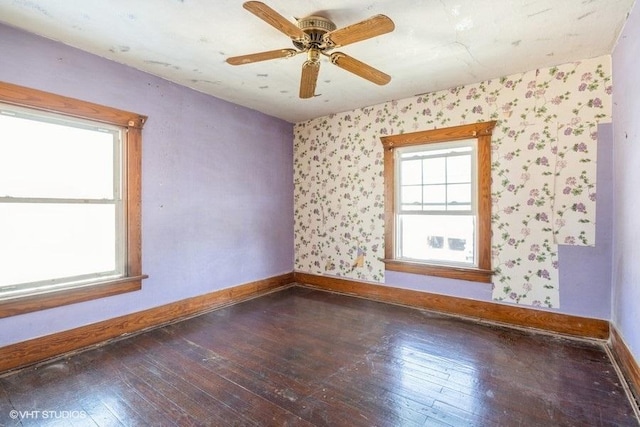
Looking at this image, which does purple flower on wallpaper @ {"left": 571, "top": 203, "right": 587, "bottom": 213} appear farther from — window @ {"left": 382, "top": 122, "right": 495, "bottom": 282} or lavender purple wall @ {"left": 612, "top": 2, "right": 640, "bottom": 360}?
window @ {"left": 382, "top": 122, "right": 495, "bottom": 282}

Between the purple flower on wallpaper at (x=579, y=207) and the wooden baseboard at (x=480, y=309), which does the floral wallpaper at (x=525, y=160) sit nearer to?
the purple flower on wallpaper at (x=579, y=207)

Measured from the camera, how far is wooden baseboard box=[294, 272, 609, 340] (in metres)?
2.83

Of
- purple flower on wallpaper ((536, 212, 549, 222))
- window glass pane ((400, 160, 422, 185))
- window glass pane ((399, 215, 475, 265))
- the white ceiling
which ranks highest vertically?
the white ceiling

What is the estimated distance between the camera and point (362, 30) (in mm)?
1827

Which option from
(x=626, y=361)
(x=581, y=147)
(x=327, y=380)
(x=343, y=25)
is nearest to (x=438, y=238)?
(x=581, y=147)

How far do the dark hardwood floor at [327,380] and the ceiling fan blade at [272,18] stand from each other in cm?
226

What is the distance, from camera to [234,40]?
2.47 metres

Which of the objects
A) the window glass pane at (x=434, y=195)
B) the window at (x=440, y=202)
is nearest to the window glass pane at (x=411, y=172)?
the window at (x=440, y=202)

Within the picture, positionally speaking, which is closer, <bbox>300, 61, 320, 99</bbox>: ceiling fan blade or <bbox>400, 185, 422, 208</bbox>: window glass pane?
<bbox>300, 61, 320, 99</bbox>: ceiling fan blade

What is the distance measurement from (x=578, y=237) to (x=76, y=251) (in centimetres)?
450

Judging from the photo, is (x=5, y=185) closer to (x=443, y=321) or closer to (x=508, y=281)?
(x=443, y=321)

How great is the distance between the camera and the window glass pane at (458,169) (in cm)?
347

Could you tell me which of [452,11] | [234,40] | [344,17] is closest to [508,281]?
[452,11]

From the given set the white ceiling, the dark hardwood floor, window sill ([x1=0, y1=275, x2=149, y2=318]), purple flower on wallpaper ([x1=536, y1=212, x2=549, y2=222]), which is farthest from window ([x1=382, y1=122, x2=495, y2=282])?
window sill ([x1=0, y1=275, x2=149, y2=318])
